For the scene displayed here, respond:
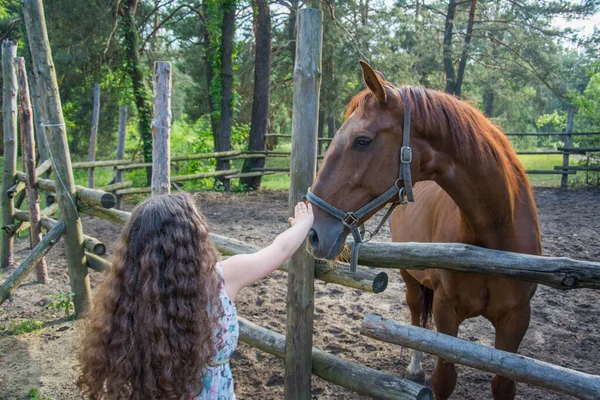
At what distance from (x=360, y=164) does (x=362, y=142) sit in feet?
0.37

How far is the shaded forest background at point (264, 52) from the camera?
→ 12375mm

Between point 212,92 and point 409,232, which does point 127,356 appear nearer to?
point 409,232

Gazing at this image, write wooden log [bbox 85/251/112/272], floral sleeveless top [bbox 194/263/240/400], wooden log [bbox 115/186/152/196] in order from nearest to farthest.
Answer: floral sleeveless top [bbox 194/263/240/400]
wooden log [bbox 85/251/112/272]
wooden log [bbox 115/186/152/196]

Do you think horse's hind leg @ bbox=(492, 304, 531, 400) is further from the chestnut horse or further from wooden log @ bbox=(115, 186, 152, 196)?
wooden log @ bbox=(115, 186, 152, 196)

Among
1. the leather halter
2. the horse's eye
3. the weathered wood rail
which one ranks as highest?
the horse's eye

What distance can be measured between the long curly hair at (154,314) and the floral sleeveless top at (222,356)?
0.07 meters

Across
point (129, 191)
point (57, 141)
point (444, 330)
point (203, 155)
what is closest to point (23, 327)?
point (57, 141)

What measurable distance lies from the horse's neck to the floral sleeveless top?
1.28 m

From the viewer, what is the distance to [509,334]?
2.63 m

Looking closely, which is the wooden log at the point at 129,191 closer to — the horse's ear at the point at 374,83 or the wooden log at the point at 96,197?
the wooden log at the point at 96,197

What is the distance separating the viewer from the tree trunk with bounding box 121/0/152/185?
11.6m

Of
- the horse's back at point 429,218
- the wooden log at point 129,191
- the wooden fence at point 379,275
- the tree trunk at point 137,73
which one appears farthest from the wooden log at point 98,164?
the horse's back at point 429,218

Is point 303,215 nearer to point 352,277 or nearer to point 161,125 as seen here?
point 352,277

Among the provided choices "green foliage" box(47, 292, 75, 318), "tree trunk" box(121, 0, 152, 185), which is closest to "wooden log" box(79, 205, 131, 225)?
"green foliage" box(47, 292, 75, 318)
